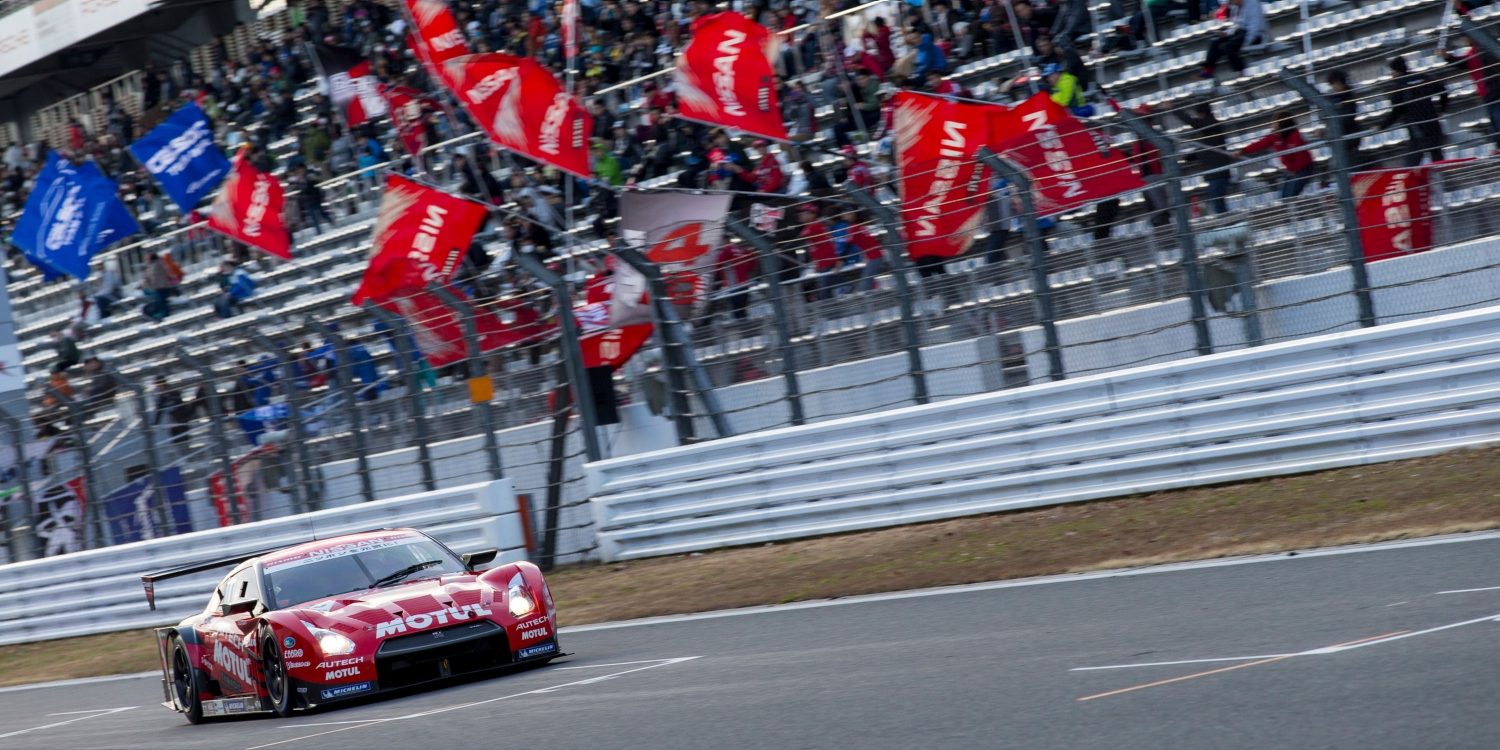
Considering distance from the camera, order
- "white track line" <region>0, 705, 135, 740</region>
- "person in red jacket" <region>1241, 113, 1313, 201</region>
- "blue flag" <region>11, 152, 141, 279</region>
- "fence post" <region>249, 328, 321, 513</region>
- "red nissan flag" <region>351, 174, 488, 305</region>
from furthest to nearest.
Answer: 1. "blue flag" <region>11, 152, 141, 279</region>
2. "red nissan flag" <region>351, 174, 488, 305</region>
3. "fence post" <region>249, 328, 321, 513</region>
4. "white track line" <region>0, 705, 135, 740</region>
5. "person in red jacket" <region>1241, 113, 1313, 201</region>

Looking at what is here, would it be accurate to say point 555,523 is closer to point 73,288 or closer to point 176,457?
point 176,457

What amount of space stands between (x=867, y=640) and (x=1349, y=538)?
2.89m

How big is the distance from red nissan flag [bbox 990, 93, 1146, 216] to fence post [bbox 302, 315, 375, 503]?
6703 mm

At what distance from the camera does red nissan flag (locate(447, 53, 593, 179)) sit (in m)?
20.1

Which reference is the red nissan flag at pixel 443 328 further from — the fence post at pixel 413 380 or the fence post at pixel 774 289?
the fence post at pixel 774 289

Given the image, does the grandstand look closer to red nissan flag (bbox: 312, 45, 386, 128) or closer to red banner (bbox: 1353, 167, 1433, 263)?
red banner (bbox: 1353, 167, 1433, 263)

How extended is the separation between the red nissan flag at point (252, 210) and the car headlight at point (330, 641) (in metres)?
15.3

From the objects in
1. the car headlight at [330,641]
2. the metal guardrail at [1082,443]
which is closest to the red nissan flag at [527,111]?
the metal guardrail at [1082,443]

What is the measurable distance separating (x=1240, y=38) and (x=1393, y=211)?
623 centimetres

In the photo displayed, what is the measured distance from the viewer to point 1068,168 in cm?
1373

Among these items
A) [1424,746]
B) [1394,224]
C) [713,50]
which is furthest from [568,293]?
[1424,746]

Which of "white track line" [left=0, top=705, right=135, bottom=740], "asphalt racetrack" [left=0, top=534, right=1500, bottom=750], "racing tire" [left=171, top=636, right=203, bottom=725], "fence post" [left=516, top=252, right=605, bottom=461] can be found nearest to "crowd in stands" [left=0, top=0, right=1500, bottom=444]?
"fence post" [left=516, top=252, right=605, bottom=461]

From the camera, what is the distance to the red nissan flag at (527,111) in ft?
65.9

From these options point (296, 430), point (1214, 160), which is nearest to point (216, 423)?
point (296, 430)
